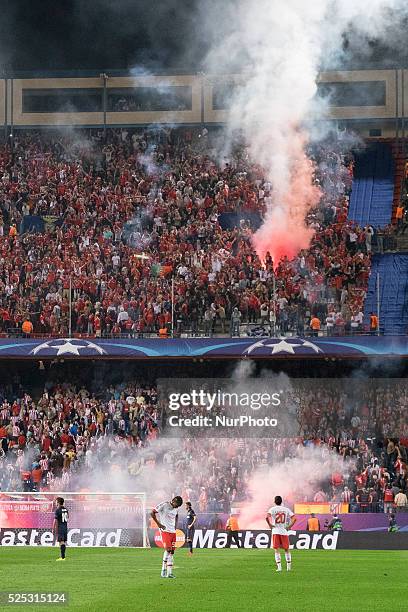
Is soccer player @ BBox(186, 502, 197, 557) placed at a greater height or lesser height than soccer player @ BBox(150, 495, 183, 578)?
lesser

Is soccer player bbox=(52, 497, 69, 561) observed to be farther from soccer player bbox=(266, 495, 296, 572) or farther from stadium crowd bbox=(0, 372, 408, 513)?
stadium crowd bbox=(0, 372, 408, 513)

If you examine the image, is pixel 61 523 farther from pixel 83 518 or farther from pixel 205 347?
pixel 205 347

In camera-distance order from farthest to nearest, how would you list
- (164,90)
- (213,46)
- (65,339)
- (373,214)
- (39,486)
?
(164,90) → (213,46) → (373,214) → (65,339) → (39,486)

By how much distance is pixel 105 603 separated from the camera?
18328 mm

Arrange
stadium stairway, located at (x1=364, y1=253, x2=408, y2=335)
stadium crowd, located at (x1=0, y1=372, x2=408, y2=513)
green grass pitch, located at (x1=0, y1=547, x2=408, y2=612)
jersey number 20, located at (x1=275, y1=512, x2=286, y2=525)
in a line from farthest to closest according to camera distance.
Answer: stadium stairway, located at (x1=364, y1=253, x2=408, y2=335) → stadium crowd, located at (x1=0, y1=372, x2=408, y2=513) → jersey number 20, located at (x1=275, y1=512, x2=286, y2=525) → green grass pitch, located at (x1=0, y1=547, x2=408, y2=612)

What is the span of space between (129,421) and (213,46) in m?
19.5

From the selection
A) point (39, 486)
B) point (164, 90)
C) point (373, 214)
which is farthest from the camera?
point (164, 90)

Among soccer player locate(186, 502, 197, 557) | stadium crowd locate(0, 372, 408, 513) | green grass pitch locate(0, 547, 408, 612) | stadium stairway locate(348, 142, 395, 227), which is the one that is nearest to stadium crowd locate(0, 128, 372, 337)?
stadium stairway locate(348, 142, 395, 227)

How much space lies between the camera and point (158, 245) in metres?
47.0

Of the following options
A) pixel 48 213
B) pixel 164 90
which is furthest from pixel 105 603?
pixel 164 90

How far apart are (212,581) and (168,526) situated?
1368mm

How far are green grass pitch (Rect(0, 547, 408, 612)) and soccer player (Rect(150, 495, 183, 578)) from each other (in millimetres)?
373

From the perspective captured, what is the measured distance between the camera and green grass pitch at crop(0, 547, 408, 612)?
18.4 meters

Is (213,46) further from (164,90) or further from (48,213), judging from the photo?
(48,213)
